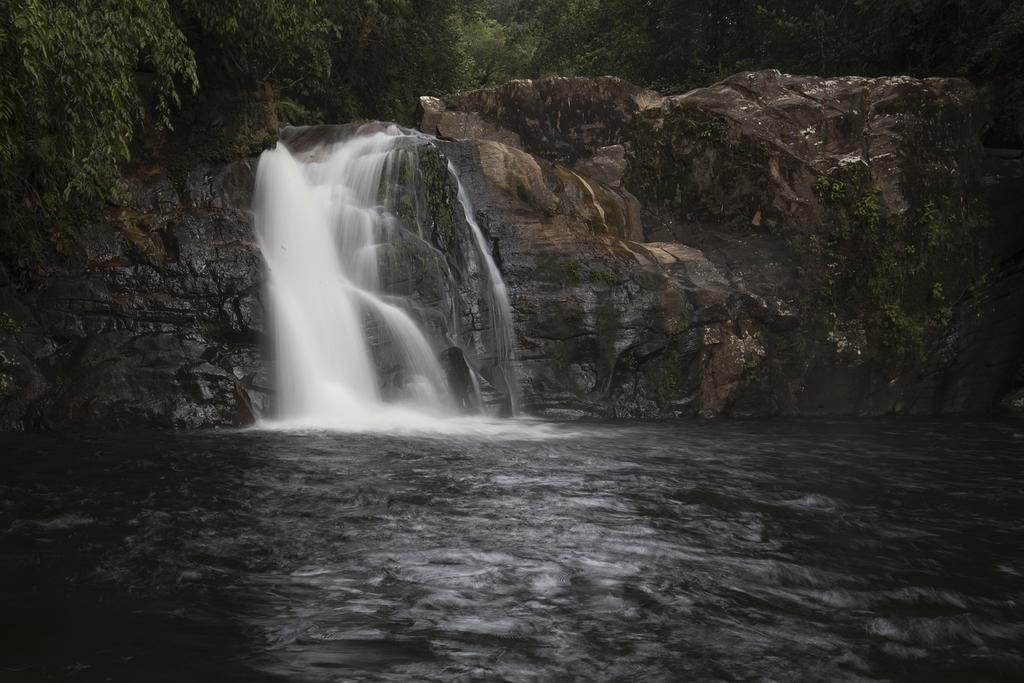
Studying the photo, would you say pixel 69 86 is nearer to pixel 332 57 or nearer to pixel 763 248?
pixel 763 248

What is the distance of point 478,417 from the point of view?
474 inches

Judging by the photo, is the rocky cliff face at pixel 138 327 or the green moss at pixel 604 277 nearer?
the rocky cliff face at pixel 138 327

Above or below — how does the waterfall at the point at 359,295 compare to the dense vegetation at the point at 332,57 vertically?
below

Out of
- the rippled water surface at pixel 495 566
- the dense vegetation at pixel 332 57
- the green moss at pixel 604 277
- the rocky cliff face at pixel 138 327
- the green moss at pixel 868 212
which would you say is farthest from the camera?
the green moss at pixel 868 212

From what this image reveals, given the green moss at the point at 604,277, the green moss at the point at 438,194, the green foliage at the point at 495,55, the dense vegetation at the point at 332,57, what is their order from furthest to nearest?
the green foliage at the point at 495,55
the green moss at the point at 438,194
the green moss at the point at 604,277
the dense vegetation at the point at 332,57

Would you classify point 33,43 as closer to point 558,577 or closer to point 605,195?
point 558,577

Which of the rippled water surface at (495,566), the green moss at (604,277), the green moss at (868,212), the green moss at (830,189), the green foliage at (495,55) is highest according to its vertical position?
the green foliage at (495,55)

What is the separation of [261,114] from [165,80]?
4.21 metres

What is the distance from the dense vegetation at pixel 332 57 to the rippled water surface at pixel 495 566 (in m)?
3.32

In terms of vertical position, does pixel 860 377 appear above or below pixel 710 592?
above

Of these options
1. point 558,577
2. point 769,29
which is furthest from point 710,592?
point 769,29

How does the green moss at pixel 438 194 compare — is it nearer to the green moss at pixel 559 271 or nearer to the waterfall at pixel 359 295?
the waterfall at pixel 359 295

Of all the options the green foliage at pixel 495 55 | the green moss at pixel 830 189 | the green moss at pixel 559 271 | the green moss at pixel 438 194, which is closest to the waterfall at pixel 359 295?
the green moss at pixel 438 194

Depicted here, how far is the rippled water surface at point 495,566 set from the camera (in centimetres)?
377
